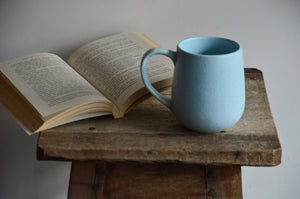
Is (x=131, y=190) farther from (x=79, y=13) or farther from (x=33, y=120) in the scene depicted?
(x=79, y=13)

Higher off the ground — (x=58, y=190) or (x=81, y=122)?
(x=81, y=122)

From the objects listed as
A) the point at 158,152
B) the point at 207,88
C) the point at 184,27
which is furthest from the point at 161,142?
the point at 184,27

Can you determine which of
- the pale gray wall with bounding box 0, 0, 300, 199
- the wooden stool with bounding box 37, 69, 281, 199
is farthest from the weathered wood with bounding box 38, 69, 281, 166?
the pale gray wall with bounding box 0, 0, 300, 199

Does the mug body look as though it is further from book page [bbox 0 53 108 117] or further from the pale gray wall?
the pale gray wall

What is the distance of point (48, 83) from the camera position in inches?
30.4

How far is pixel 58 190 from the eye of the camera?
1.22 m

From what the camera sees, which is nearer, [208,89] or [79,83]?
[208,89]

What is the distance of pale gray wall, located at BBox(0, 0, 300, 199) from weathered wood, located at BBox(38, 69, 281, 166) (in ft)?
1.07

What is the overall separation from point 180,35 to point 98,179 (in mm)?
456

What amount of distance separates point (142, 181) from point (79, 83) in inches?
9.3

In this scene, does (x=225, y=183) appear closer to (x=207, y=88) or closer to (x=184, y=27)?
(x=207, y=88)

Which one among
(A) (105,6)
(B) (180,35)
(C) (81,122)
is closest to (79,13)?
(A) (105,6)

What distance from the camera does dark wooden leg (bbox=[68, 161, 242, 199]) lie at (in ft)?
2.43

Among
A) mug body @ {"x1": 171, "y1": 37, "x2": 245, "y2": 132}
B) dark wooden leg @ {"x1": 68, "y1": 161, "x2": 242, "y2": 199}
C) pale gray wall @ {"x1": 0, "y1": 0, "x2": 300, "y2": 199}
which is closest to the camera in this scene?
mug body @ {"x1": 171, "y1": 37, "x2": 245, "y2": 132}
